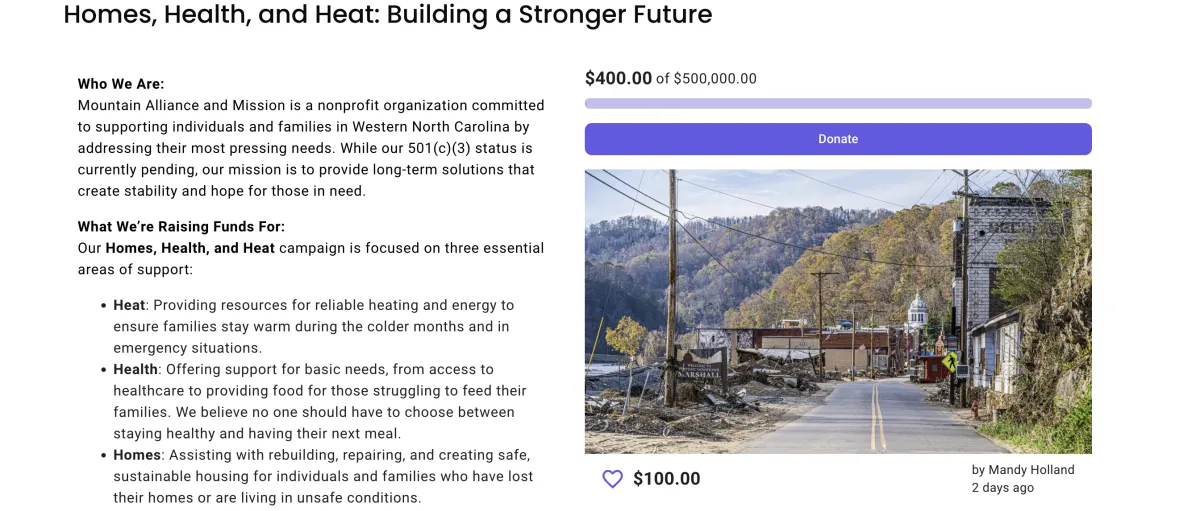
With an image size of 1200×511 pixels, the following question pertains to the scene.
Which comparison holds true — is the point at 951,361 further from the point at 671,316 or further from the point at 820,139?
the point at 820,139

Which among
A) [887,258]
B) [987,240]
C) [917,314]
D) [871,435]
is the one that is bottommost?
[917,314]

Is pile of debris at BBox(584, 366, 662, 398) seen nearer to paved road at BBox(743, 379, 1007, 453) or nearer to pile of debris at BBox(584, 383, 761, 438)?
pile of debris at BBox(584, 383, 761, 438)

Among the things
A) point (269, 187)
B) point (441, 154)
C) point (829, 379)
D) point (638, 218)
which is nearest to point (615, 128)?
point (441, 154)

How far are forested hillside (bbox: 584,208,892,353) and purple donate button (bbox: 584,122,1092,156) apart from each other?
3.75 m

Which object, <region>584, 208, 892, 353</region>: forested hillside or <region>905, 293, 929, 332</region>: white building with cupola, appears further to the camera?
<region>905, 293, 929, 332</region>: white building with cupola

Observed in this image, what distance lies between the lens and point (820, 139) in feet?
25.6

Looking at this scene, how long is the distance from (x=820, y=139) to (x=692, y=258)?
1451 cm

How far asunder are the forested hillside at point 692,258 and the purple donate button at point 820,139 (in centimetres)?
375

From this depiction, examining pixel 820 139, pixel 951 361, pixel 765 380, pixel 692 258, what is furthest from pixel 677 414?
pixel 765 380

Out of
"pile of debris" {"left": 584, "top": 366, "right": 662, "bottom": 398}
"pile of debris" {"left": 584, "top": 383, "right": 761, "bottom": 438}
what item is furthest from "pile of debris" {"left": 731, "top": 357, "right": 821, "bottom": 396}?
"pile of debris" {"left": 584, "top": 383, "right": 761, "bottom": 438}

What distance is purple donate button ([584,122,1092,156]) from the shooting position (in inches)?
305

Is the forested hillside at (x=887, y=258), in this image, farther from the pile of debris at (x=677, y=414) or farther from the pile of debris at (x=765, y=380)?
the pile of debris at (x=677, y=414)

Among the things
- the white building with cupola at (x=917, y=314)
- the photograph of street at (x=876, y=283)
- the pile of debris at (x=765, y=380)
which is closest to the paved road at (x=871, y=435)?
the photograph of street at (x=876, y=283)

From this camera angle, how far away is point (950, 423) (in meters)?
21.6
